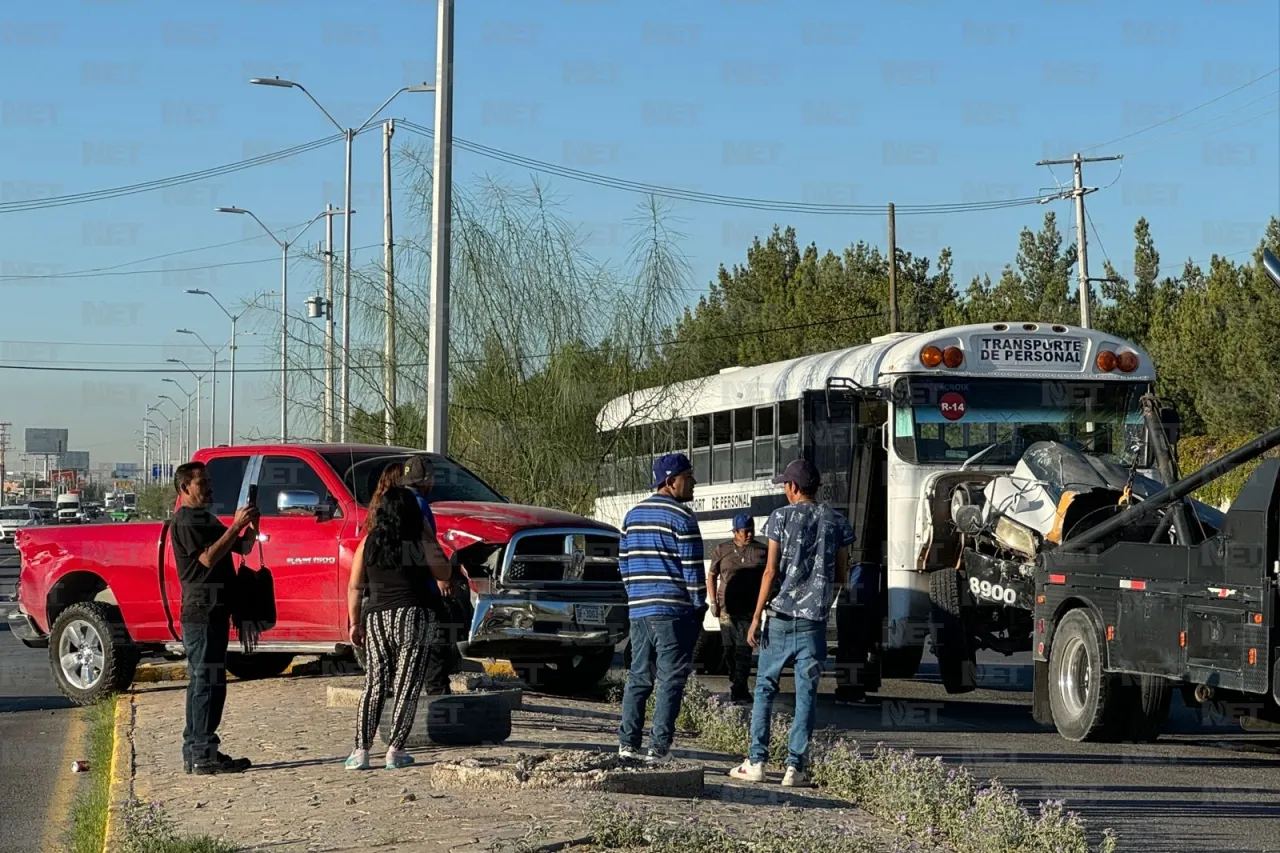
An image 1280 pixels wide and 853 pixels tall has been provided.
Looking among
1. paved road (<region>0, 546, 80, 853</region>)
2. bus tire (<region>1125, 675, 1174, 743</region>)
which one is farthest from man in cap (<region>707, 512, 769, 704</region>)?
paved road (<region>0, 546, 80, 853</region>)

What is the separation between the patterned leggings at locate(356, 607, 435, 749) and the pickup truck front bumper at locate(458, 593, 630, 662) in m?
3.51

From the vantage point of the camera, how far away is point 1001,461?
51.0 ft

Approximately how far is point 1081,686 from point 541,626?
400 centimetres

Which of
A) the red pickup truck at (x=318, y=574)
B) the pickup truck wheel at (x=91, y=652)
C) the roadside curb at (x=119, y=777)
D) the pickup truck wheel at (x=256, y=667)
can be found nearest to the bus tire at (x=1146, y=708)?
the red pickup truck at (x=318, y=574)

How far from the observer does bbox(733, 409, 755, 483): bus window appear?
1897 cm

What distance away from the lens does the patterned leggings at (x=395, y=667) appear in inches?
388

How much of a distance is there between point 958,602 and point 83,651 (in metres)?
7.27

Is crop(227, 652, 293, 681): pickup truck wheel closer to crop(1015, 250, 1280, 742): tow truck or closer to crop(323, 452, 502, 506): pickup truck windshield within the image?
crop(323, 452, 502, 506): pickup truck windshield

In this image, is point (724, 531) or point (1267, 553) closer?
point (1267, 553)

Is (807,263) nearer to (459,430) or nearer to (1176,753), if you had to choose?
(459,430)

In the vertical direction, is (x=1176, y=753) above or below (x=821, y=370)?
below

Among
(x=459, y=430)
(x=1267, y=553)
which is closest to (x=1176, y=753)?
(x=1267, y=553)

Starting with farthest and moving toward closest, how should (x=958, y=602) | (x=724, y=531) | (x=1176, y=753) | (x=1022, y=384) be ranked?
1. (x=724, y=531)
2. (x=1022, y=384)
3. (x=958, y=602)
4. (x=1176, y=753)

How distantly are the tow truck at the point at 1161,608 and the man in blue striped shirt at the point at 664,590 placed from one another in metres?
3.32
